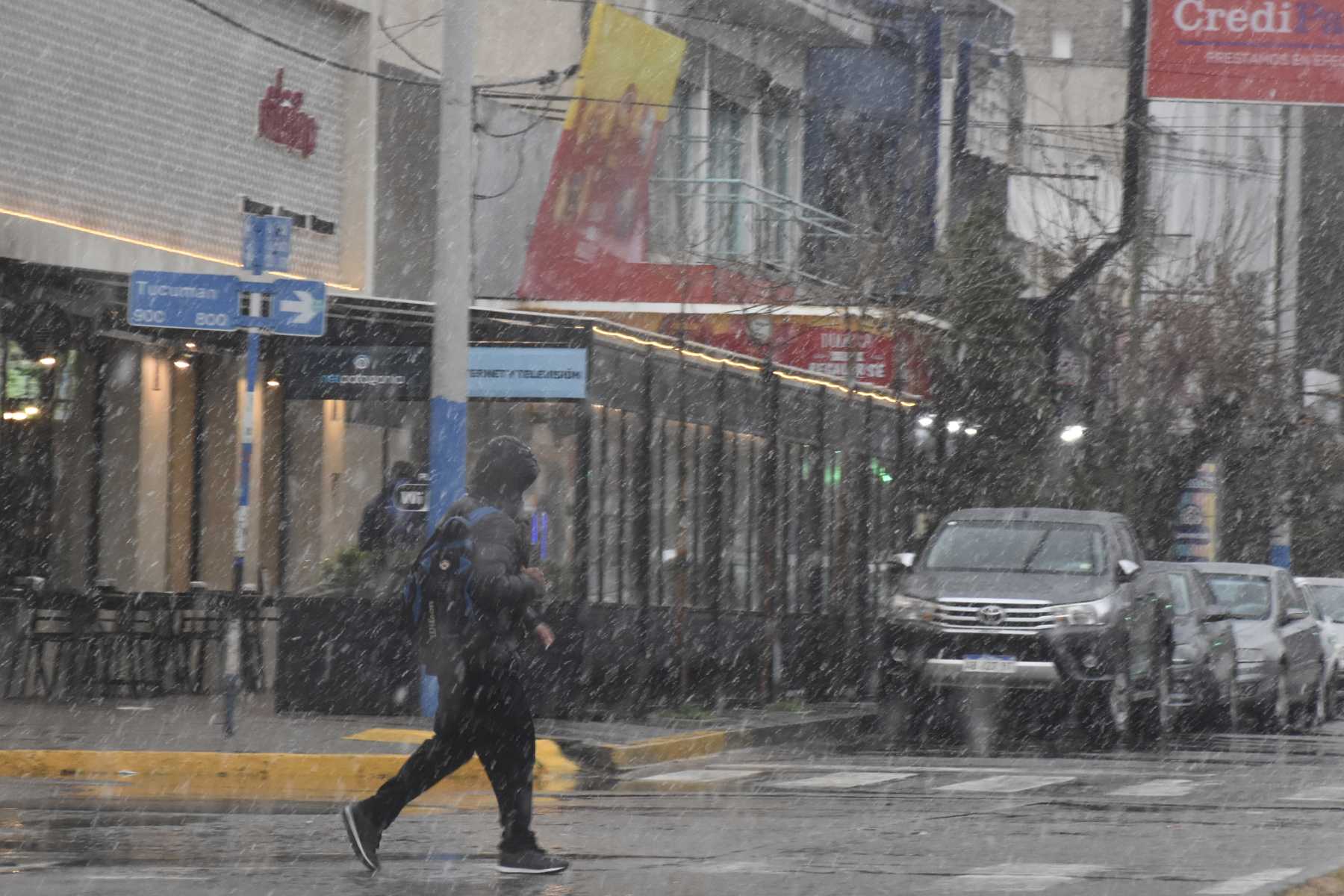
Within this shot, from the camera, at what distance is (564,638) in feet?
62.1

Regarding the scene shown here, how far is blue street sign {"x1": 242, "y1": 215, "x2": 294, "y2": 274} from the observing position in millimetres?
16125

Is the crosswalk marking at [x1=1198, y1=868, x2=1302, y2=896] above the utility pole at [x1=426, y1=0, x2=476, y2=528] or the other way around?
the other way around

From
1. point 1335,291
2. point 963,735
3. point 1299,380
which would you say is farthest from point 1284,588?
point 1335,291

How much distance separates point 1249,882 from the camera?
31.9 ft

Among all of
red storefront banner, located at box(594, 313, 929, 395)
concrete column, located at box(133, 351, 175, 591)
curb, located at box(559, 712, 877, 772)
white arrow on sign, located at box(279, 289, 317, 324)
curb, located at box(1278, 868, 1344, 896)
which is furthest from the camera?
red storefront banner, located at box(594, 313, 929, 395)

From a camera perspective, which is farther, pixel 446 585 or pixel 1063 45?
pixel 1063 45

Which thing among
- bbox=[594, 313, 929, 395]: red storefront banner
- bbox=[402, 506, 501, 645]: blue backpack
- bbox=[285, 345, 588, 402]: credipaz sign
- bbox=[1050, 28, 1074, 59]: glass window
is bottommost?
bbox=[402, 506, 501, 645]: blue backpack

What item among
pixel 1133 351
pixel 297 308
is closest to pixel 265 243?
pixel 297 308

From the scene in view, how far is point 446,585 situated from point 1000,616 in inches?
406

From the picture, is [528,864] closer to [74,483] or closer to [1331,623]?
[74,483]

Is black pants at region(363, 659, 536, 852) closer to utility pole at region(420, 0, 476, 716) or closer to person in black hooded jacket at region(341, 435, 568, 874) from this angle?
person in black hooded jacket at region(341, 435, 568, 874)

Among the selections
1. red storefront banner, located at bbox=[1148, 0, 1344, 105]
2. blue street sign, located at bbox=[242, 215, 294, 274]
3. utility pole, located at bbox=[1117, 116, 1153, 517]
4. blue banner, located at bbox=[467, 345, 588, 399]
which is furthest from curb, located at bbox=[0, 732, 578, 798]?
utility pole, located at bbox=[1117, 116, 1153, 517]

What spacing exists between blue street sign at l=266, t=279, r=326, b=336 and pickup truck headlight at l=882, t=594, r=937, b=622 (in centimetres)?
607

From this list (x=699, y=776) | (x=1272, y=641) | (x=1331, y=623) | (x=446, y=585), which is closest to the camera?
(x=446, y=585)
